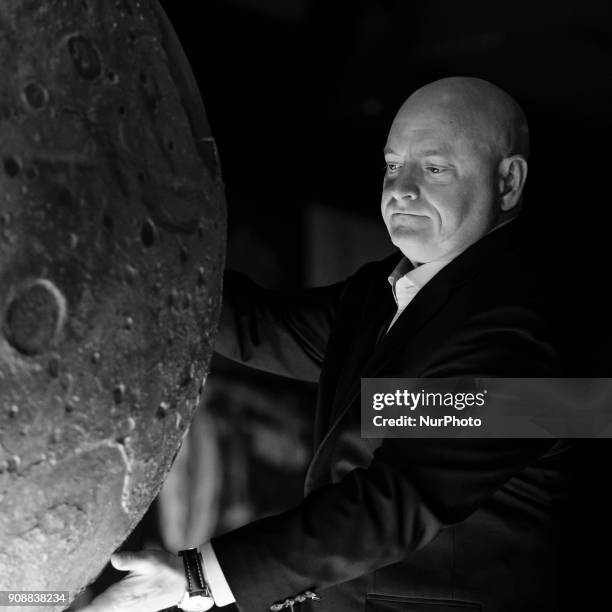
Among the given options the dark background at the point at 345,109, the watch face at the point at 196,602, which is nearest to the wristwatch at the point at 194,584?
the watch face at the point at 196,602

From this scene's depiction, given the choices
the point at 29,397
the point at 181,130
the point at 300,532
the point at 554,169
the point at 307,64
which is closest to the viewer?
the point at 29,397

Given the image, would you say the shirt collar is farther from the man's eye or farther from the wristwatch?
the wristwatch

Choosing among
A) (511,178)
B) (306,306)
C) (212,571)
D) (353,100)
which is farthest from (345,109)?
(212,571)

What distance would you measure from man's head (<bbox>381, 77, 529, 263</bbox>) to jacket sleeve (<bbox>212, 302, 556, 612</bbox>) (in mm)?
197

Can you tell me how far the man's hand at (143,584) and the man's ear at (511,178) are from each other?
2.01 feet

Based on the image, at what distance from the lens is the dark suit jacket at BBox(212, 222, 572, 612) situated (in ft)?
3.87

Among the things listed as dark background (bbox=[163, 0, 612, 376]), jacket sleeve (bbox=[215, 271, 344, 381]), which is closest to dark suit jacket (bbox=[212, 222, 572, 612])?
jacket sleeve (bbox=[215, 271, 344, 381])

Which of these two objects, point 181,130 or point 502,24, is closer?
point 181,130

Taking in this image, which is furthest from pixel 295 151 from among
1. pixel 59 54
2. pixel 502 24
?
pixel 59 54

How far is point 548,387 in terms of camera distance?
128 cm

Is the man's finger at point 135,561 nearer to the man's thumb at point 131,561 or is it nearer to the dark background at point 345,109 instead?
the man's thumb at point 131,561

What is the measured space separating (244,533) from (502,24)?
3.56 ft

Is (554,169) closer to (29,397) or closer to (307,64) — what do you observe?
(307,64)

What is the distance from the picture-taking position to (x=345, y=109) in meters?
1.99
